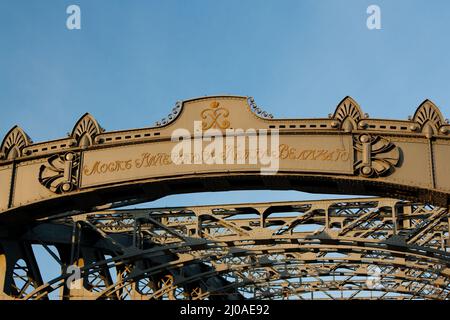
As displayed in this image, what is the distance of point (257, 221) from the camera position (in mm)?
35531

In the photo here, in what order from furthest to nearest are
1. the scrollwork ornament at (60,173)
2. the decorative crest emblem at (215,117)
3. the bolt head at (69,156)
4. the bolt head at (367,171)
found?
the bolt head at (69,156) < the scrollwork ornament at (60,173) < the decorative crest emblem at (215,117) < the bolt head at (367,171)

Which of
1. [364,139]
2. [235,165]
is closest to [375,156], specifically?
[364,139]

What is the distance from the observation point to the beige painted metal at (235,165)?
18000 mm

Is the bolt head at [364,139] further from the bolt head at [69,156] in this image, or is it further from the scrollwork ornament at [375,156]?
the bolt head at [69,156]

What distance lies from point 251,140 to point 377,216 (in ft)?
45.4

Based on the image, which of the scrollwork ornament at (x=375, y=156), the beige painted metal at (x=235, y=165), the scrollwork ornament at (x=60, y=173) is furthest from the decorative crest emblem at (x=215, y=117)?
the scrollwork ornament at (x=60, y=173)

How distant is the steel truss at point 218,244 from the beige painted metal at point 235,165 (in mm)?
2198

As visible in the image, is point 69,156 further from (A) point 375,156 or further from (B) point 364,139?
(A) point 375,156

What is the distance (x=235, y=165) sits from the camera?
18266mm

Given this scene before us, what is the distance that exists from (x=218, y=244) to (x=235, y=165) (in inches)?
375

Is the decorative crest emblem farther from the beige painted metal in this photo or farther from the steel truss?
the steel truss
